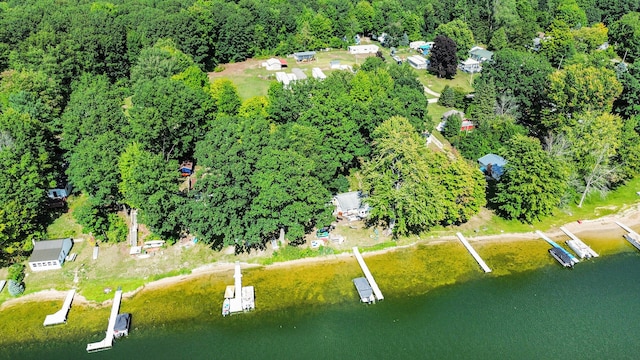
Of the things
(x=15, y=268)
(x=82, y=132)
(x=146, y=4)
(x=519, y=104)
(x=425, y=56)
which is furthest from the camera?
(x=425, y=56)

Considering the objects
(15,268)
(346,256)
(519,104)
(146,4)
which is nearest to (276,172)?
(346,256)

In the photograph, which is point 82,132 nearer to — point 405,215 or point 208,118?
point 208,118

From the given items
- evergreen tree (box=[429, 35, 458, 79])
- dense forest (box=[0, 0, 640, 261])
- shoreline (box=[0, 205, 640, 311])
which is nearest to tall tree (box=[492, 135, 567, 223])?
dense forest (box=[0, 0, 640, 261])

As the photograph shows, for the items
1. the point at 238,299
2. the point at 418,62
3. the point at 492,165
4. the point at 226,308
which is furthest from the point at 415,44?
the point at 226,308

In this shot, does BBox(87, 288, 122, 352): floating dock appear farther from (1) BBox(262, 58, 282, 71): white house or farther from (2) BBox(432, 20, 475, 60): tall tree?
(2) BBox(432, 20, 475, 60): tall tree

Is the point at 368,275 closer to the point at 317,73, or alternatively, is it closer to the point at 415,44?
the point at 317,73

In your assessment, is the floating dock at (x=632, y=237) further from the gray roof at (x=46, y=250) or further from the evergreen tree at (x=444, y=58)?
the gray roof at (x=46, y=250)
